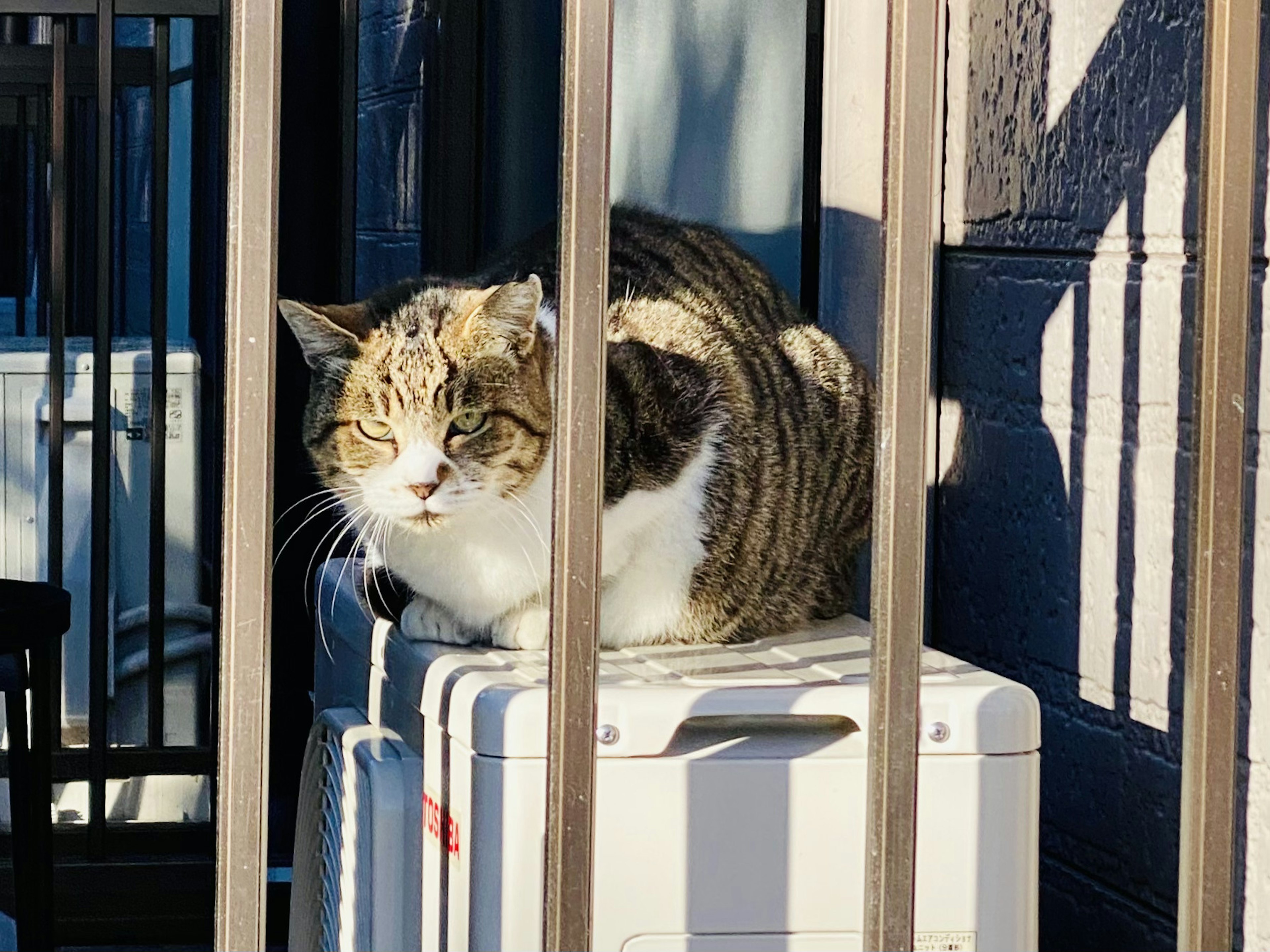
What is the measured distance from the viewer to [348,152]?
2.83 m

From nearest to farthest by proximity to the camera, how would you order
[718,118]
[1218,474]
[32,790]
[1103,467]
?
1. [1218,474]
2. [1103,467]
3. [32,790]
4. [718,118]

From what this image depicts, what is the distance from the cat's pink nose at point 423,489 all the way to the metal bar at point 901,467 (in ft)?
2.28

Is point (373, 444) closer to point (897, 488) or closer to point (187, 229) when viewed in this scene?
point (897, 488)

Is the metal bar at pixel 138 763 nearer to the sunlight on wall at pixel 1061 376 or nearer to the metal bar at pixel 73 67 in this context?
the metal bar at pixel 73 67

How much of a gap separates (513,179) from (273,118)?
7.24ft

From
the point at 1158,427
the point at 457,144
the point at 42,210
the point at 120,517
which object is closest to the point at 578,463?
the point at 1158,427

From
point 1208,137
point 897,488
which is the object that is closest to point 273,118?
point 897,488

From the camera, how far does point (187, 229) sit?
4570 mm

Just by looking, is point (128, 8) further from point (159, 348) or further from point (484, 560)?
point (484, 560)

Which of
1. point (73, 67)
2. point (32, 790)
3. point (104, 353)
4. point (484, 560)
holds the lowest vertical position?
point (32, 790)

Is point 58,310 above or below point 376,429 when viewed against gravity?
above

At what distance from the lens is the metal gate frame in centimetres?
93

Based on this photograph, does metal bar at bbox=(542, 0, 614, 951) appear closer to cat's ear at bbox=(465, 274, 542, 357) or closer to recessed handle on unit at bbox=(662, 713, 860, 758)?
recessed handle on unit at bbox=(662, 713, 860, 758)

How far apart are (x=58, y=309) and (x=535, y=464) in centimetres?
126
